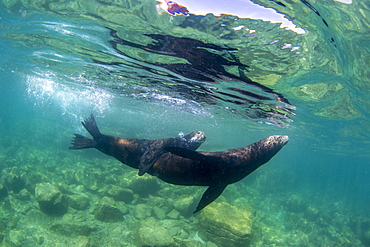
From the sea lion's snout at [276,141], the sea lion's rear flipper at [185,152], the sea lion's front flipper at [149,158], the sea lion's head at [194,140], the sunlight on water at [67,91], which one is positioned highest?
the sea lion's snout at [276,141]

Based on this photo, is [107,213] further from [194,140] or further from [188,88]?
[188,88]

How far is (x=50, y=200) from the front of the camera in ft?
33.5

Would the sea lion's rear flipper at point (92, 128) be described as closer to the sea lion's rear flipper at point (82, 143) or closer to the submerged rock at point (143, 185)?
the sea lion's rear flipper at point (82, 143)

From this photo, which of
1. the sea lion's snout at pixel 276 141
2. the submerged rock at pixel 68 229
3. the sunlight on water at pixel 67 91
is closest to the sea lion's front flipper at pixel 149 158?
the sea lion's snout at pixel 276 141

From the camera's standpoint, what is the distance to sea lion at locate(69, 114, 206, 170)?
5736 mm

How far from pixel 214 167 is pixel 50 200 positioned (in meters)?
9.47

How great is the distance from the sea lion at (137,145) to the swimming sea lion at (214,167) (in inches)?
12.2

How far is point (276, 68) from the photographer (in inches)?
308

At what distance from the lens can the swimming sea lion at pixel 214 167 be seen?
16.5ft

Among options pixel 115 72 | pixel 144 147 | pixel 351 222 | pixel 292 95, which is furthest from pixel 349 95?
pixel 351 222

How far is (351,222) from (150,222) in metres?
19.1

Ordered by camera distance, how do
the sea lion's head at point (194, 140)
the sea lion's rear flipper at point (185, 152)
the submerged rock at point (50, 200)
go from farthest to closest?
the submerged rock at point (50, 200)
the sea lion's head at point (194, 140)
the sea lion's rear flipper at point (185, 152)

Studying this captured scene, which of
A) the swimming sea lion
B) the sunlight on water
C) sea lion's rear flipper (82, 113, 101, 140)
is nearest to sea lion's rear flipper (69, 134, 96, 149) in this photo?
sea lion's rear flipper (82, 113, 101, 140)

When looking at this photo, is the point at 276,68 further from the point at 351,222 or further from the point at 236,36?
the point at 351,222
